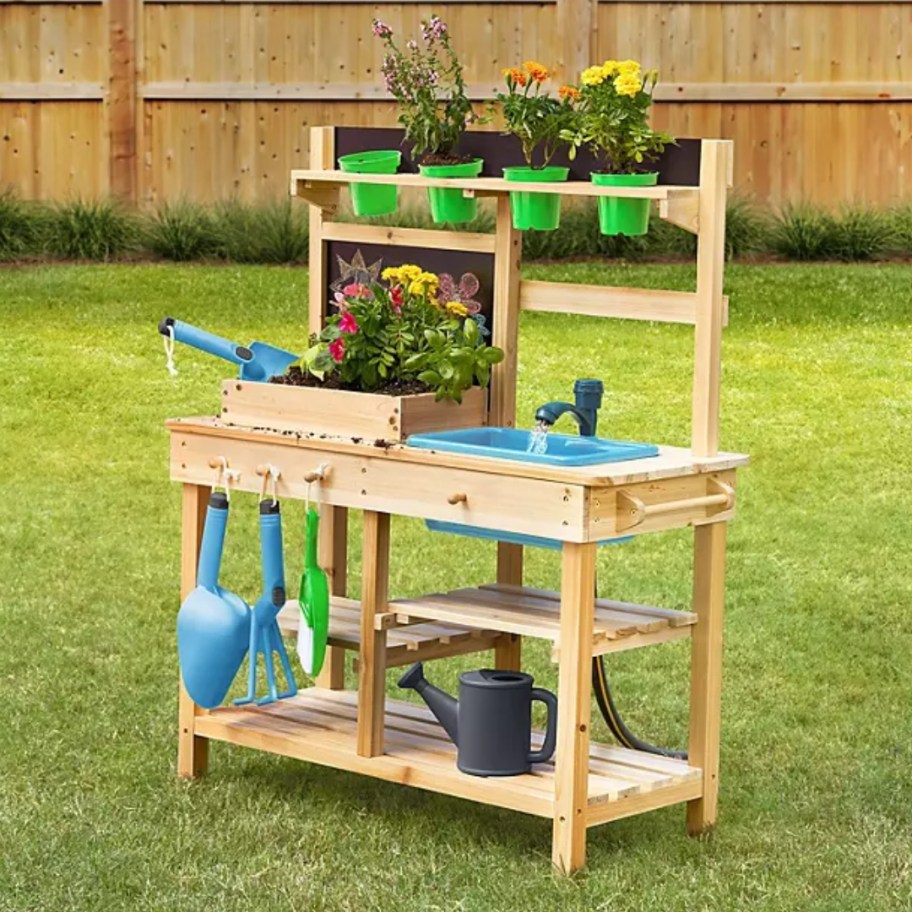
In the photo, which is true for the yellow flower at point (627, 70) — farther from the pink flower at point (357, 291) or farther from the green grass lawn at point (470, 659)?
the green grass lawn at point (470, 659)

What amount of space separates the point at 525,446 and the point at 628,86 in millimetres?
917

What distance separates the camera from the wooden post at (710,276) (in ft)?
15.8

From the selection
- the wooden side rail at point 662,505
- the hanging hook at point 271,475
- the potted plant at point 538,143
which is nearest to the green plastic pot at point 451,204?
the potted plant at point 538,143

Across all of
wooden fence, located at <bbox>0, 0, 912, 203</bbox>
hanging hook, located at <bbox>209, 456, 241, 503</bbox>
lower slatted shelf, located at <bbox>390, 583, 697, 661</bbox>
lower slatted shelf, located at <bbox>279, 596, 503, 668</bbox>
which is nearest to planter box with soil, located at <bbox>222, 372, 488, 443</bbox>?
hanging hook, located at <bbox>209, 456, 241, 503</bbox>

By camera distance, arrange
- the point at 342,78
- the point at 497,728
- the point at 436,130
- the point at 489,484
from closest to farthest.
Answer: the point at 489,484 → the point at 497,728 → the point at 436,130 → the point at 342,78

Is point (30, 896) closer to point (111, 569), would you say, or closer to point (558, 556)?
point (111, 569)

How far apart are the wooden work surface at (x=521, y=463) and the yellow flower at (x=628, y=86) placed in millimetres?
861

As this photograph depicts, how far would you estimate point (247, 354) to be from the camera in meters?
5.50

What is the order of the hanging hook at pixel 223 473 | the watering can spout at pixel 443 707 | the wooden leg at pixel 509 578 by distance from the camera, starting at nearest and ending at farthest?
the watering can spout at pixel 443 707 < the hanging hook at pixel 223 473 < the wooden leg at pixel 509 578

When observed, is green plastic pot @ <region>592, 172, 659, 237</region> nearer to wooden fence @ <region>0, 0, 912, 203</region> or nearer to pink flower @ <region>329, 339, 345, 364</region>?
pink flower @ <region>329, 339, 345, 364</region>

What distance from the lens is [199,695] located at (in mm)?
5277

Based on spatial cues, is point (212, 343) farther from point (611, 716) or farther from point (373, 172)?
point (611, 716)

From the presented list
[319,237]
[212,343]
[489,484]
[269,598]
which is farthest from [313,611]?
[319,237]

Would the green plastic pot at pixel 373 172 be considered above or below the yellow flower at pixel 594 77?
below
